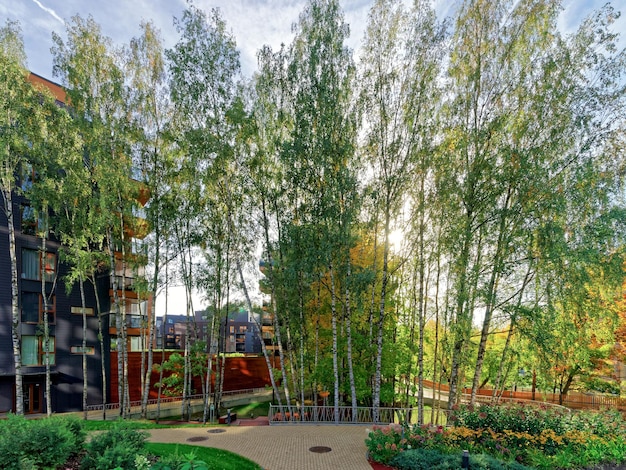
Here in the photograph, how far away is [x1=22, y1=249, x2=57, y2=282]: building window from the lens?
1889 cm

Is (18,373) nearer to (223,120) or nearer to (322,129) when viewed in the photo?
(223,120)

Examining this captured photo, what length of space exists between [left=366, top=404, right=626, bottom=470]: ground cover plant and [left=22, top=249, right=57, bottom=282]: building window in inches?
792

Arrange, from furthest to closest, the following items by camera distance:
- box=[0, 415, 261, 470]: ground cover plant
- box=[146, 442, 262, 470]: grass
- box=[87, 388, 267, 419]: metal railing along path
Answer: box=[87, 388, 267, 419]: metal railing along path < box=[146, 442, 262, 470]: grass < box=[0, 415, 261, 470]: ground cover plant

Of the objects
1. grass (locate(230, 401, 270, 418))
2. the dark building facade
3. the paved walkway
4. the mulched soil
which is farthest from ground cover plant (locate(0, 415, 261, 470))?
grass (locate(230, 401, 270, 418))

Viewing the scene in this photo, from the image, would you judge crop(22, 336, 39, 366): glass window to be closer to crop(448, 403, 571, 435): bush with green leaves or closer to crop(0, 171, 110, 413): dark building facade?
crop(0, 171, 110, 413): dark building facade

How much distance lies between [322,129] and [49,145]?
11.1 meters

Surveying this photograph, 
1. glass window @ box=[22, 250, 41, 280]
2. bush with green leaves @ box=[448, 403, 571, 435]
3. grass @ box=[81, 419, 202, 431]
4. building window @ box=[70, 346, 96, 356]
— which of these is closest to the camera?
grass @ box=[81, 419, 202, 431]

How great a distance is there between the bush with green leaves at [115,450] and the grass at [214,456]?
1.24 metres

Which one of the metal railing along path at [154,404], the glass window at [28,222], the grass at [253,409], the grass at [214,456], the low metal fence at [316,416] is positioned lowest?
the grass at [253,409]

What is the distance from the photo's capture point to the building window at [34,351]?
60.0 feet

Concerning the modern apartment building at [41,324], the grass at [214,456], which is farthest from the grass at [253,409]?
the grass at [214,456]

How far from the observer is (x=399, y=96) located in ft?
42.7

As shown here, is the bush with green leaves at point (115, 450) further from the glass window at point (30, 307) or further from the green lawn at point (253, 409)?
the green lawn at point (253, 409)

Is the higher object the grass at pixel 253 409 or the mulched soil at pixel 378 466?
the mulched soil at pixel 378 466
